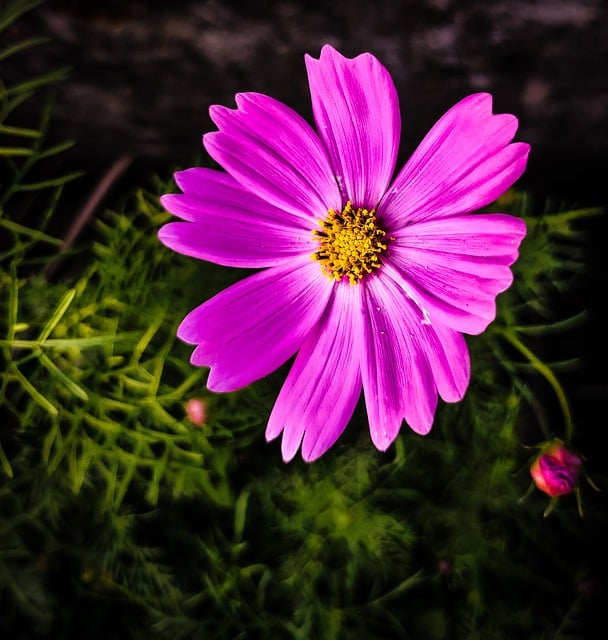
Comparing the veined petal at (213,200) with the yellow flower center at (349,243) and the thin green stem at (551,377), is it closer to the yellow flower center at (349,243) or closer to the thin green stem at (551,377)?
the yellow flower center at (349,243)

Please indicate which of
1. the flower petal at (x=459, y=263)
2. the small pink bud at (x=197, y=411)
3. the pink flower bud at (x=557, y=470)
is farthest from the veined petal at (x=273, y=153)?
the pink flower bud at (x=557, y=470)

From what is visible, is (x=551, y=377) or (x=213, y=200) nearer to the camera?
(x=213, y=200)

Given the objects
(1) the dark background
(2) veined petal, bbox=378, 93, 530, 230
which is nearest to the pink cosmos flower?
(2) veined petal, bbox=378, 93, 530, 230

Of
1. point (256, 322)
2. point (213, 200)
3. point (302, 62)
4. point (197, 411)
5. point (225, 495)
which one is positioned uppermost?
point (302, 62)

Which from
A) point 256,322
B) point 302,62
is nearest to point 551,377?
point 256,322

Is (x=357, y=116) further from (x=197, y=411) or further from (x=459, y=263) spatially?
(x=197, y=411)

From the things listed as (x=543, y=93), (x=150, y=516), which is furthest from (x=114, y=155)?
(x=543, y=93)

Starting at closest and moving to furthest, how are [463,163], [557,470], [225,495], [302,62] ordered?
[463,163] < [557,470] < [225,495] < [302,62]
